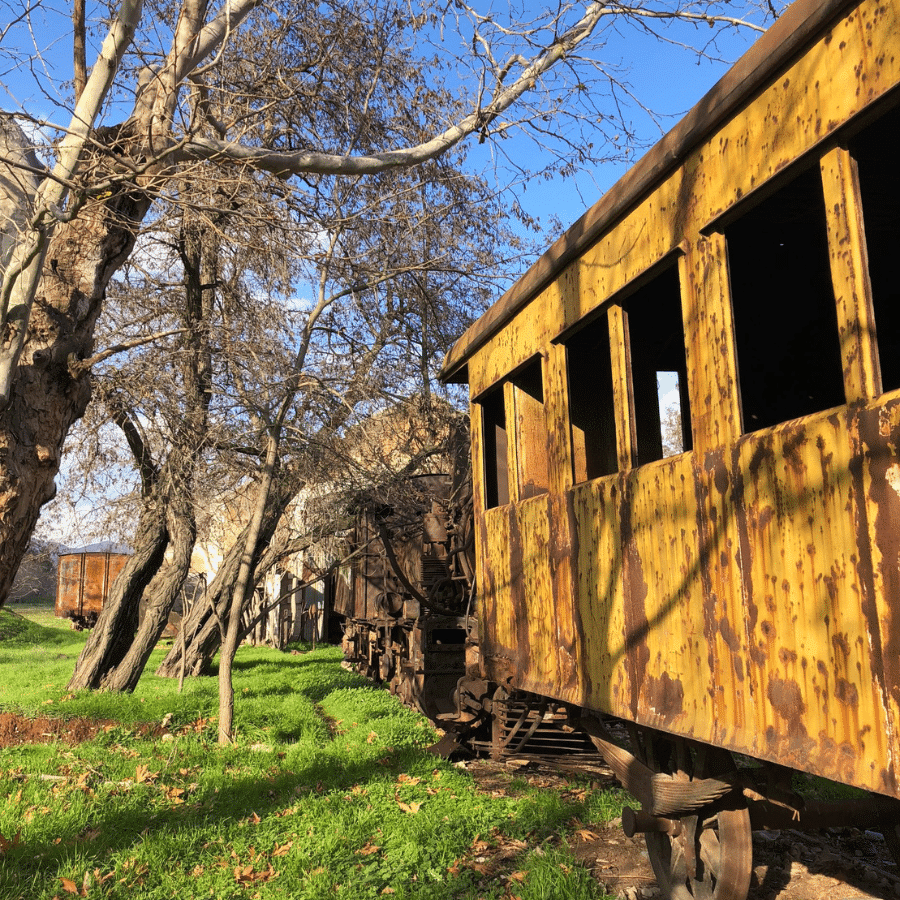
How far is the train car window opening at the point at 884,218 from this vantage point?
10.5ft

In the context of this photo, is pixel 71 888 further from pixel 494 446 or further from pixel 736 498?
pixel 736 498

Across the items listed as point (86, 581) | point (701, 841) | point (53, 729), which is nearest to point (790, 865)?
point (701, 841)

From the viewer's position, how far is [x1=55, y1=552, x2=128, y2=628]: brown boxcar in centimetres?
2566

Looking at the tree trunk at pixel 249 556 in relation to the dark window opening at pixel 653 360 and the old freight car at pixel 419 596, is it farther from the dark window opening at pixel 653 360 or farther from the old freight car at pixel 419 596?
the dark window opening at pixel 653 360

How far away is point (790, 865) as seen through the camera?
4688 mm

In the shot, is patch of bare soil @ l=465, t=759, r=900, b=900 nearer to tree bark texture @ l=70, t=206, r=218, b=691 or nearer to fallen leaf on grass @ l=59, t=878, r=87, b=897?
fallen leaf on grass @ l=59, t=878, r=87, b=897

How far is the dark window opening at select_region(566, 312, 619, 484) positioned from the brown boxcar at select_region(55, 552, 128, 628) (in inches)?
922

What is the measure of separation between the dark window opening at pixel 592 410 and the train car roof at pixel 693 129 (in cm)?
61

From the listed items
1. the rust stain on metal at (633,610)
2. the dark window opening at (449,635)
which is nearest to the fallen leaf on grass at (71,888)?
the rust stain on metal at (633,610)

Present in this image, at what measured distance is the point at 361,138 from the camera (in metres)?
9.38

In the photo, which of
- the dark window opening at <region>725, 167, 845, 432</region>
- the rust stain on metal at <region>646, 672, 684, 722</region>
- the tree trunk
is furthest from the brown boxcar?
the rust stain on metal at <region>646, 672, 684, 722</region>

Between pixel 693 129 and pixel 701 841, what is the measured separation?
3.19 metres

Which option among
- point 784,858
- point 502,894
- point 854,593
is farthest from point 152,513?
point 854,593

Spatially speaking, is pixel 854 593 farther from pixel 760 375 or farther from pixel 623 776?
pixel 760 375
